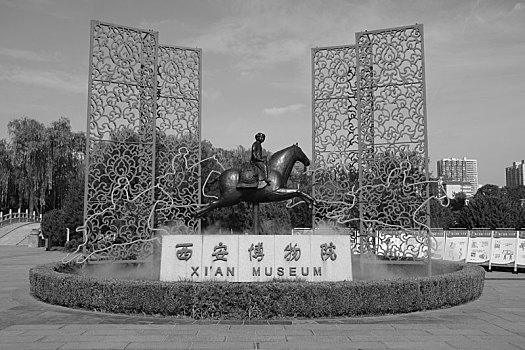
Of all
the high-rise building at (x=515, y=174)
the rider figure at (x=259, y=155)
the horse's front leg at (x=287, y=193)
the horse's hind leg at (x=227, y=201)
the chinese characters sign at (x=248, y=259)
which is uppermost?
the high-rise building at (x=515, y=174)

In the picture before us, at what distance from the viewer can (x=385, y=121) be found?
10.7m

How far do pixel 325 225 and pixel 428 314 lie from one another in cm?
360

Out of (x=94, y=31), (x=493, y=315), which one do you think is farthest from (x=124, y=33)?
(x=493, y=315)

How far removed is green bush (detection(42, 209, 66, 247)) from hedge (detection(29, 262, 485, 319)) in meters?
20.0

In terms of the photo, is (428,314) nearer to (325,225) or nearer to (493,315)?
(493,315)

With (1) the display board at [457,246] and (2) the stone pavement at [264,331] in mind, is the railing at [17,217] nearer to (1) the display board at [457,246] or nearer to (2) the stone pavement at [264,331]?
(1) the display board at [457,246]

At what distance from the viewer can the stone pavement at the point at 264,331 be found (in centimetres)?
571

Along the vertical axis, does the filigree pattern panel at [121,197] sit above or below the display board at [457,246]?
above

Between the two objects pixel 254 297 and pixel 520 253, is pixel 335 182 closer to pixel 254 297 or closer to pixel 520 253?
pixel 254 297

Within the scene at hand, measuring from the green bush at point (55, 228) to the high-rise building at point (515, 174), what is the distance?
4945 inches

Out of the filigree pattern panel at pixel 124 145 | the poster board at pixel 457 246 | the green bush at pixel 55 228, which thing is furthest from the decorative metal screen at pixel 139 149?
the green bush at pixel 55 228

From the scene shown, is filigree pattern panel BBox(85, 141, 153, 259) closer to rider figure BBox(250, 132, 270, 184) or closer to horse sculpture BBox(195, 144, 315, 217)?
horse sculpture BBox(195, 144, 315, 217)

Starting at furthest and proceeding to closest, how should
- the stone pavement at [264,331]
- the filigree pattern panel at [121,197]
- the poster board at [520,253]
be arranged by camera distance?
the poster board at [520,253] → the filigree pattern panel at [121,197] → the stone pavement at [264,331]

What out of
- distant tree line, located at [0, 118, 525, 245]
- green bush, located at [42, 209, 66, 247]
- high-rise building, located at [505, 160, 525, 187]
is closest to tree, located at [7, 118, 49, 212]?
distant tree line, located at [0, 118, 525, 245]
